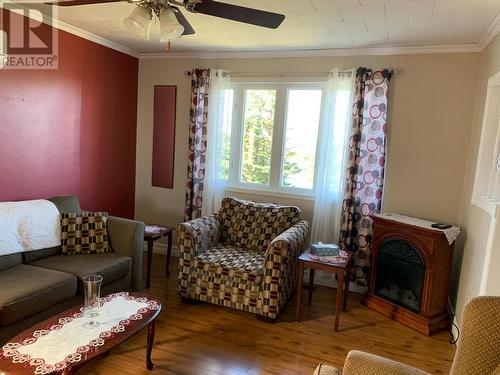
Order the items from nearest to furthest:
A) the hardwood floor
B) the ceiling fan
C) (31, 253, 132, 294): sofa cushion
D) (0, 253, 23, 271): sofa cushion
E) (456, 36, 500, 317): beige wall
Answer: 1. the ceiling fan
2. the hardwood floor
3. (456, 36, 500, 317): beige wall
4. (0, 253, 23, 271): sofa cushion
5. (31, 253, 132, 294): sofa cushion

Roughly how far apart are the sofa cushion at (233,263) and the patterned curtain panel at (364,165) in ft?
3.17

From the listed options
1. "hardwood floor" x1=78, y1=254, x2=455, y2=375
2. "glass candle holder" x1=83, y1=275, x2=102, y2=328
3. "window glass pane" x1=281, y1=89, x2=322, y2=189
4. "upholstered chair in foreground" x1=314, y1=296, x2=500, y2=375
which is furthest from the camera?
"window glass pane" x1=281, y1=89, x2=322, y2=189

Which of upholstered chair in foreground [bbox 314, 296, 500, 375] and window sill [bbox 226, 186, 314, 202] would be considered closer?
upholstered chair in foreground [bbox 314, 296, 500, 375]

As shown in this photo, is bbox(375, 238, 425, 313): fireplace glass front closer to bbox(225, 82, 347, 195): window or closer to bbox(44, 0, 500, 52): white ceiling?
bbox(225, 82, 347, 195): window

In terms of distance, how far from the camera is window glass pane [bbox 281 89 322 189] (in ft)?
12.1

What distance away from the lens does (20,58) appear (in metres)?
2.89

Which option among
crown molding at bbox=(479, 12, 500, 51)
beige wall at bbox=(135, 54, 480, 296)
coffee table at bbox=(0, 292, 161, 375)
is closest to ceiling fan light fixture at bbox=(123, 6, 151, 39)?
coffee table at bbox=(0, 292, 161, 375)

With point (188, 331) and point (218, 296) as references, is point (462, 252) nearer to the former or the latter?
point (218, 296)

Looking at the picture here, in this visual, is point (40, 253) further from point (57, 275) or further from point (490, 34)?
point (490, 34)

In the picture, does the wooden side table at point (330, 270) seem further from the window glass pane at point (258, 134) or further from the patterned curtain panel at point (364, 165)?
the window glass pane at point (258, 134)

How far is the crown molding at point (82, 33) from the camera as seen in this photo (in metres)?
3.00

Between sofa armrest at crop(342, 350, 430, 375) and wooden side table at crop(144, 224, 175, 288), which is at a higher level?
sofa armrest at crop(342, 350, 430, 375)

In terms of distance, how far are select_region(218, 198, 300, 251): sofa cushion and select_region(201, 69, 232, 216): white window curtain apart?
0.35 metres

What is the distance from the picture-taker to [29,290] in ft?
7.37
